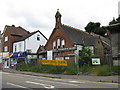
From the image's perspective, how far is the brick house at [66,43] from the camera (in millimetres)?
29297

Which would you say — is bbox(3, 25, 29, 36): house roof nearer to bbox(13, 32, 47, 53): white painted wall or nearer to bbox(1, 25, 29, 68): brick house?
bbox(1, 25, 29, 68): brick house

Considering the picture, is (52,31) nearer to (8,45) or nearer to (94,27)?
(8,45)

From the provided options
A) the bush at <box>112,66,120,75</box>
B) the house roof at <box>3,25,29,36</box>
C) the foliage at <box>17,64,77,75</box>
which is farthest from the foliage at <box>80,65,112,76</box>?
the house roof at <box>3,25,29,36</box>

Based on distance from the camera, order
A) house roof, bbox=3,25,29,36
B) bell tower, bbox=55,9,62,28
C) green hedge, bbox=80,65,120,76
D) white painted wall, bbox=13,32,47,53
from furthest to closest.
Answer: house roof, bbox=3,25,29,36, white painted wall, bbox=13,32,47,53, bell tower, bbox=55,9,62,28, green hedge, bbox=80,65,120,76

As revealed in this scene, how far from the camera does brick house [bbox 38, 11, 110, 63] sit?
1153 inches

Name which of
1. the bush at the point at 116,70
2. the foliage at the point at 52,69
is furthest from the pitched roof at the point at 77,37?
the bush at the point at 116,70

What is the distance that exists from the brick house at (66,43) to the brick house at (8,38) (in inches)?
441

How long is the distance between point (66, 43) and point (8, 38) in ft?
62.0

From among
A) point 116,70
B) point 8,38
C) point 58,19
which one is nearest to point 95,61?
point 116,70

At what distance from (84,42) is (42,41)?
15.5 m

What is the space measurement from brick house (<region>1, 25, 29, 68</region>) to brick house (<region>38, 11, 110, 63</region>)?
1119 cm

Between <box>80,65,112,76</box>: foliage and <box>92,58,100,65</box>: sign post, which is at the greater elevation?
<box>92,58,100,65</box>: sign post

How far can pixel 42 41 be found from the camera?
142 feet

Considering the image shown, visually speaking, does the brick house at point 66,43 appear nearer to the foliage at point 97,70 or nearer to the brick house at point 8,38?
the foliage at point 97,70
